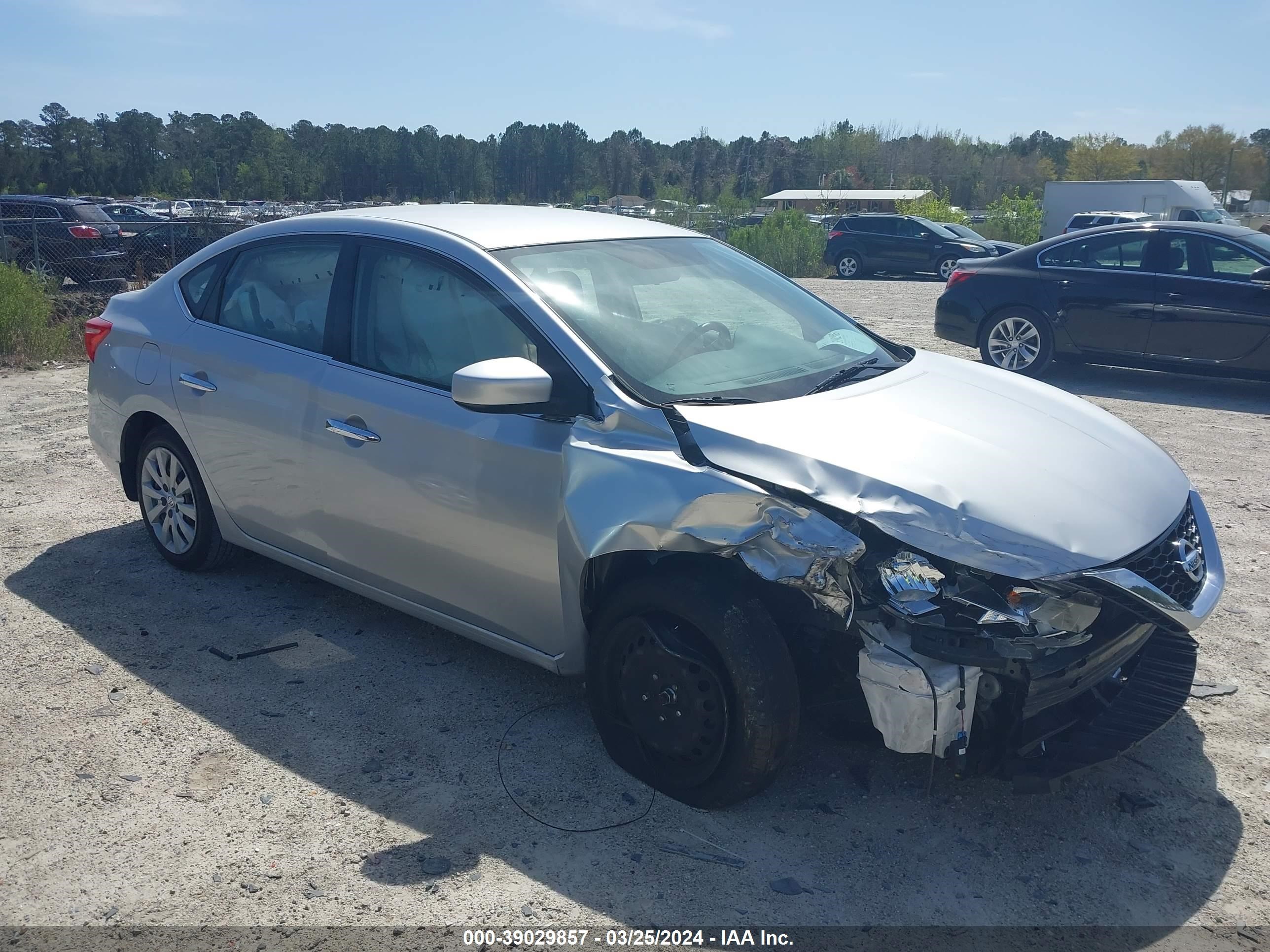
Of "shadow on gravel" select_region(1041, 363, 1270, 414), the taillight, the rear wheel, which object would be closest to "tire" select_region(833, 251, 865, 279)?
the rear wheel

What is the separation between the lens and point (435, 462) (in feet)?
11.9

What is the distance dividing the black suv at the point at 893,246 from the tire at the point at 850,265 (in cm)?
1

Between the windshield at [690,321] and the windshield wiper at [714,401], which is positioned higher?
the windshield at [690,321]

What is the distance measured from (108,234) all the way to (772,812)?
19.8 m

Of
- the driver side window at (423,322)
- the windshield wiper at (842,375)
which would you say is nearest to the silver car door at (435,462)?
the driver side window at (423,322)

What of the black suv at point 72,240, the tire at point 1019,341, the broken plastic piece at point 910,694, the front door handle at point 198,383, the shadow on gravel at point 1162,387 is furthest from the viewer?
the black suv at point 72,240

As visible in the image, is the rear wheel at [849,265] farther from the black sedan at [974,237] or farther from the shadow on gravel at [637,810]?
the shadow on gravel at [637,810]

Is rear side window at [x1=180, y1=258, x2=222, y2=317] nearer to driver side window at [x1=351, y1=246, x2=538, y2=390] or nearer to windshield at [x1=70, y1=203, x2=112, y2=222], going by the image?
driver side window at [x1=351, y1=246, x2=538, y2=390]

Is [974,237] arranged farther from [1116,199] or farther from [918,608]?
[918,608]

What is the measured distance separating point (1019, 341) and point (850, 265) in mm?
16466

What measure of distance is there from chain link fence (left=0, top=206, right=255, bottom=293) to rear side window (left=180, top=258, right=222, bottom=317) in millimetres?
13621

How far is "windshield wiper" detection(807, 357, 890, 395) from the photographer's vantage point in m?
3.59

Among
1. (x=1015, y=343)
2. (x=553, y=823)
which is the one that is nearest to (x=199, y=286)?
→ (x=553, y=823)

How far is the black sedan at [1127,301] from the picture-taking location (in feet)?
30.2
